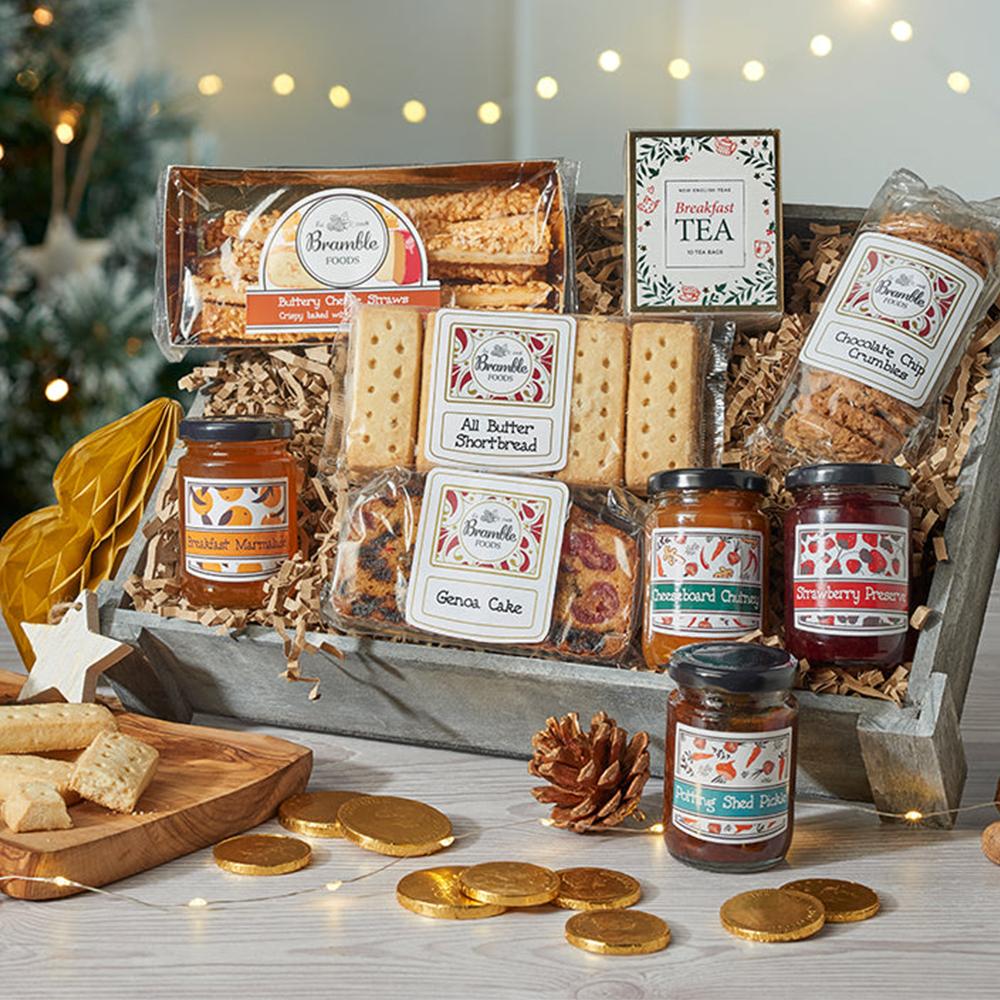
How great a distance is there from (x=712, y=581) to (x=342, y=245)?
61 centimetres

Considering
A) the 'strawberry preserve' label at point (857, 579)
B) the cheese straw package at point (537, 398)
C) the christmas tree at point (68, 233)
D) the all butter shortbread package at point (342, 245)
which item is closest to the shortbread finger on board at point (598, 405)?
the cheese straw package at point (537, 398)

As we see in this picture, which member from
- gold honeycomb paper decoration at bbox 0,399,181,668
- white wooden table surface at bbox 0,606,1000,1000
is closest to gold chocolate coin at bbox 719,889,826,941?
white wooden table surface at bbox 0,606,1000,1000

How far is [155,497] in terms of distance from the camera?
4.51ft

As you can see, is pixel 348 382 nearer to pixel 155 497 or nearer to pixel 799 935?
pixel 155 497

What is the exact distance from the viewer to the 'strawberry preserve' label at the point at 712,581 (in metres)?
1.05

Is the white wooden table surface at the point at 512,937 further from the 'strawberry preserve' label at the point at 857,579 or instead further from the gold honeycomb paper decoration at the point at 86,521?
the gold honeycomb paper decoration at the point at 86,521

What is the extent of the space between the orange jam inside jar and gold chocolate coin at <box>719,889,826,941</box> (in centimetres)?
59

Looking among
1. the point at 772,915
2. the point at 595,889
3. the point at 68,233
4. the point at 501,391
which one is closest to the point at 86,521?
the point at 501,391

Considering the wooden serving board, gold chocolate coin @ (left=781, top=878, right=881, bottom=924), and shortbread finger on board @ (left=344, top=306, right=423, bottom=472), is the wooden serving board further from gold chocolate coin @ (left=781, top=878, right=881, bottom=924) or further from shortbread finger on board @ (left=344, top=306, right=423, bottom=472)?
gold chocolate coin @ (left=781, top=878, right=881, bottom=924)

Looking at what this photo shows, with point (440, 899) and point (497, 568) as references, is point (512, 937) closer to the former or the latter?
point (440, 899)

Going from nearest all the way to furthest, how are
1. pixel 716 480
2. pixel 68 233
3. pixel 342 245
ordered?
pixel 716 480 < pixel 342 245 < pixel 68 233

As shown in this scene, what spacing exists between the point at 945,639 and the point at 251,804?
1.88 feet

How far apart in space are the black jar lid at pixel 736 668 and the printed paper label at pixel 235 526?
0.48 metres

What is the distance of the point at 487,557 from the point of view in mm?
1170
